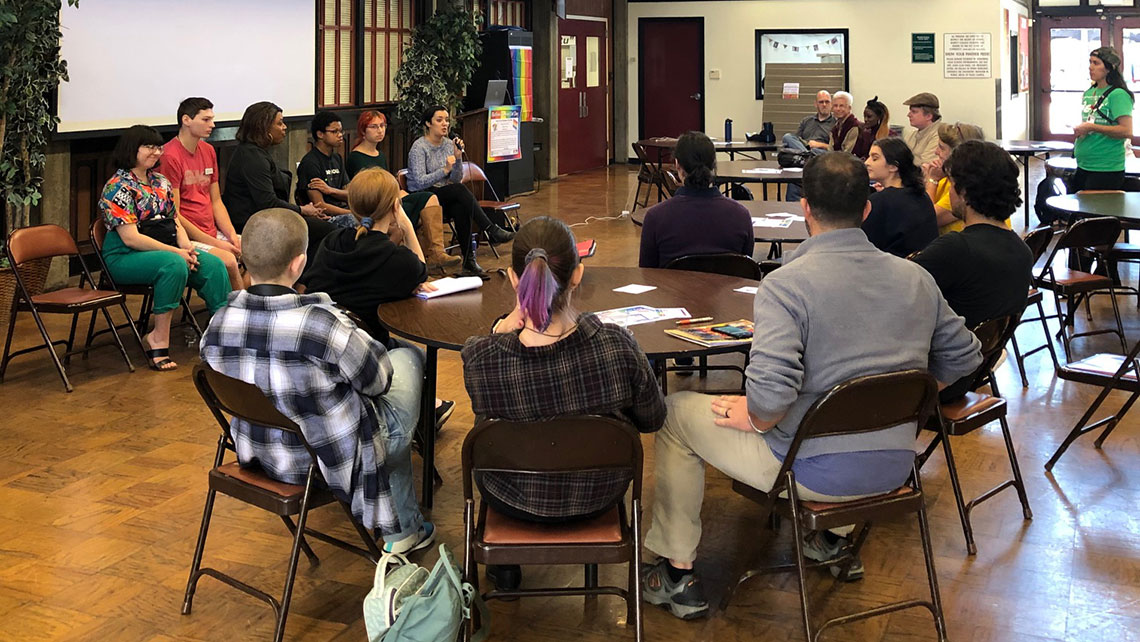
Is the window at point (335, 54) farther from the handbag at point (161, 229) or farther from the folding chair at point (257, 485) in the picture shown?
the folding chair at point (257, 485)

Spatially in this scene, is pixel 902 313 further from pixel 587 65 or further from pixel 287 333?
pixel 587 65

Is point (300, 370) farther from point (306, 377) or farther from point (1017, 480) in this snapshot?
point (1017, 480)

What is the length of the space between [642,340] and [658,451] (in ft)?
1.10

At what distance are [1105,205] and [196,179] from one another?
5.09 m

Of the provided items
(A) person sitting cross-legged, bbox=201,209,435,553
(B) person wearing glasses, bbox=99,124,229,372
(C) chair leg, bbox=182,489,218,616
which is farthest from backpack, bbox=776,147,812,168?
(C) chair leg, bbox=182,489,218,616

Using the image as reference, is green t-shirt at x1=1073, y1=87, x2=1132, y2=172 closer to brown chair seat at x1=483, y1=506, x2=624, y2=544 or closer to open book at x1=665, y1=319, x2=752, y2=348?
open book at x1=665, y1=319, x2=752, y2=348

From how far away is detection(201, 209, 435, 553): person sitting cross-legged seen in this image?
10.0 ft

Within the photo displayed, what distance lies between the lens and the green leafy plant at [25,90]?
20.6 ft

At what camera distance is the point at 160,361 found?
5996 mm

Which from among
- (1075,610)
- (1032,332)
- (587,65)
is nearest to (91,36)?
(1032,332)

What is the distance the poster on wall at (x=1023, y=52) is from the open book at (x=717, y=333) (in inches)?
630

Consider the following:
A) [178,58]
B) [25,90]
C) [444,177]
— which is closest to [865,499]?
[25,90]

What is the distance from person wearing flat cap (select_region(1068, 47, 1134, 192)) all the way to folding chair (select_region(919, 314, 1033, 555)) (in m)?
4.78

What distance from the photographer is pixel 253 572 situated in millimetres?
→ 3568
